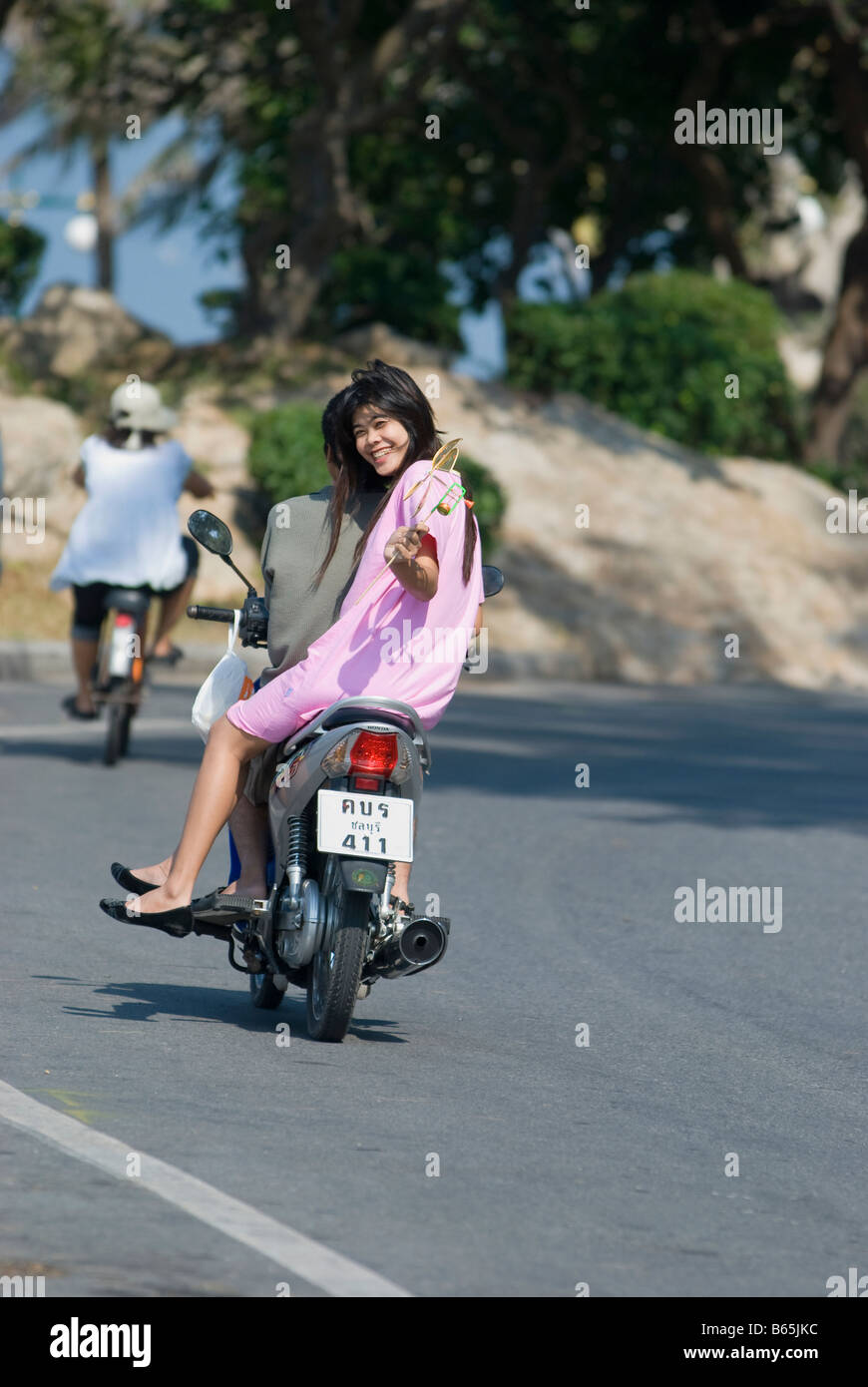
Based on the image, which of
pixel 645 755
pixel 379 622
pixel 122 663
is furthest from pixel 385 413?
pixel 645 755

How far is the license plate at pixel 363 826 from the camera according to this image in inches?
229

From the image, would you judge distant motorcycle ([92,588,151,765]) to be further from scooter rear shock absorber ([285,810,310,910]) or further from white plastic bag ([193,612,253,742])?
Answer: scooter rear shock absorber ([285,810,310,910])

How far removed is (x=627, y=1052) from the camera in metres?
6.38

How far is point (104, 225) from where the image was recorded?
4169 centimetres

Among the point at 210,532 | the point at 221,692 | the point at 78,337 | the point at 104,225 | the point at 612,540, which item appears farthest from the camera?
the point at 104,225

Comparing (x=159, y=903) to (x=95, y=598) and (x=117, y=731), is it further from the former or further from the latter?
(x=95, y=598)

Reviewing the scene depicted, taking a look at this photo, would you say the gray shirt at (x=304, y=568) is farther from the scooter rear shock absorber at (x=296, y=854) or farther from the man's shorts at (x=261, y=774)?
the scooter rear shock absorber at (x=296, y=854)

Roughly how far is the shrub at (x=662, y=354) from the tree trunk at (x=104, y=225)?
1686cm

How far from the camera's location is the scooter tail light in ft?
19.2

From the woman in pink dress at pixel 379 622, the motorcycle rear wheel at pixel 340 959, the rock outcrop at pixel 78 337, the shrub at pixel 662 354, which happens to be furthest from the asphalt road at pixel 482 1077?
the shrub at pixel 662 354

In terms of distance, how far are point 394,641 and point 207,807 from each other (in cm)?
72

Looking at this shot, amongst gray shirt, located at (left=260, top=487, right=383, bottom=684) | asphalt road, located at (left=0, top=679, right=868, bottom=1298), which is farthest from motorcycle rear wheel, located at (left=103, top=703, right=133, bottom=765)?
gray shirt, located at (left=260, top=487, right=383, bottom=684)

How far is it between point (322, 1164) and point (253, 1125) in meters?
0.35

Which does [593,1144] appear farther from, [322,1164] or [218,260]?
[218,260]
